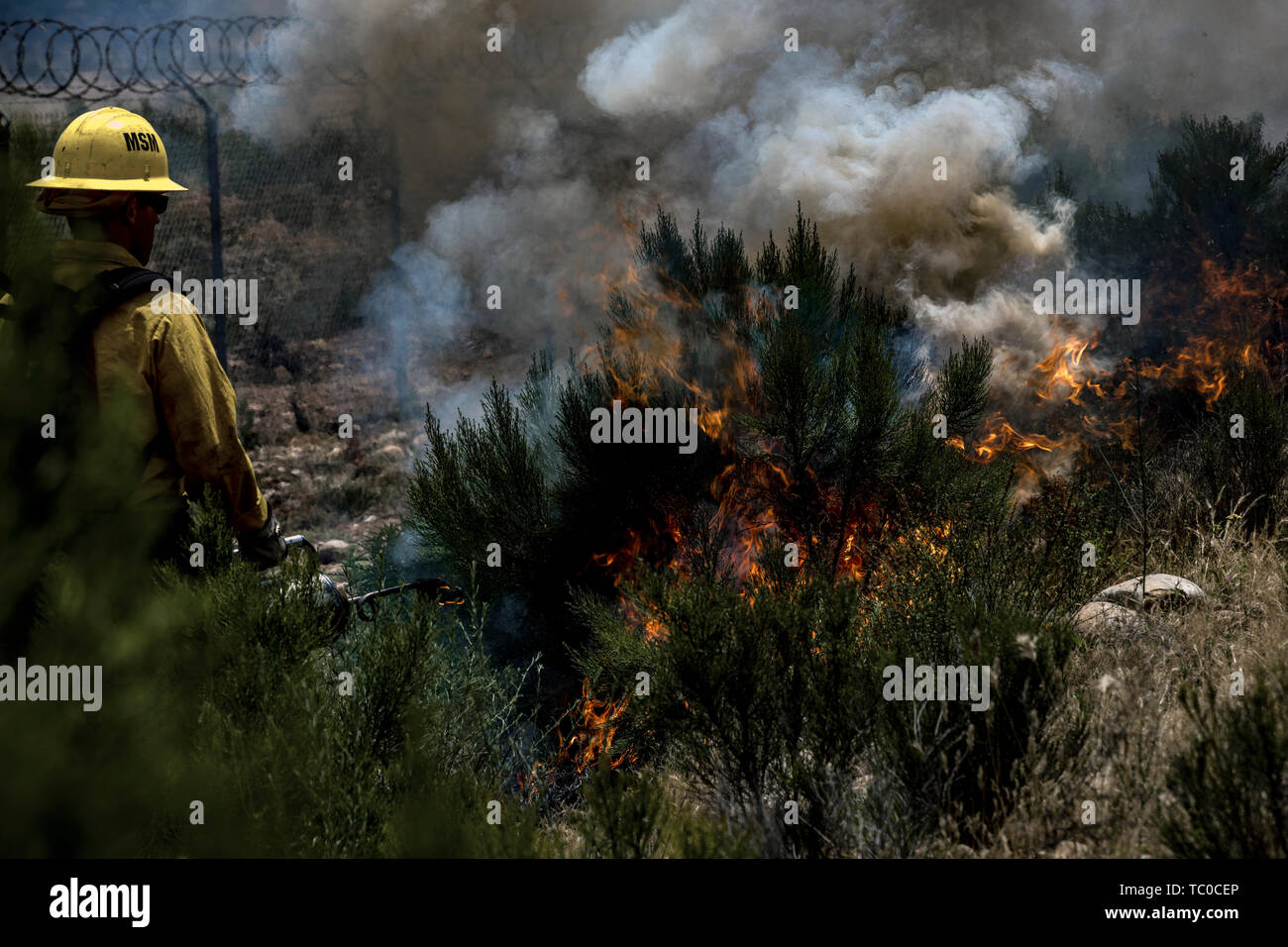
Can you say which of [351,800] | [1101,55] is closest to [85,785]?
[351,800]

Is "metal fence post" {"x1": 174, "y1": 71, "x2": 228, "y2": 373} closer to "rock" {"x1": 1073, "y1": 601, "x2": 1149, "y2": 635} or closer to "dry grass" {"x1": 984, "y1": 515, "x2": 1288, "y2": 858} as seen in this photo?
"rock" {"x1": 1073, "y1": 601, "x2": 1149, "y2": 635}

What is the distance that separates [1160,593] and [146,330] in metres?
4.57

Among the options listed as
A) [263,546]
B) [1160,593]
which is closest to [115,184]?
[263,546]

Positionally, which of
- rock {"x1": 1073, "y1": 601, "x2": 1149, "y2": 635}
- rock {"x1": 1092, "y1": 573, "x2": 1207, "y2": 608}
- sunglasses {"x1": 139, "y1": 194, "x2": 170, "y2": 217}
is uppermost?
sunglasses {"x1": 139, "y1": 194, "x2": 170, "y2": 217}

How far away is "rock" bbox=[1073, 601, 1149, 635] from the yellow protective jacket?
355 centimetres

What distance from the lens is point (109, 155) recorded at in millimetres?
3260

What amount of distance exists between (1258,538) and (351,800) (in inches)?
206

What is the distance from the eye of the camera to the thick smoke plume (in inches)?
304

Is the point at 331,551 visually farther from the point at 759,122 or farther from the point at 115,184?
the point at 115,184

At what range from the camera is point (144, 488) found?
3.11 meters

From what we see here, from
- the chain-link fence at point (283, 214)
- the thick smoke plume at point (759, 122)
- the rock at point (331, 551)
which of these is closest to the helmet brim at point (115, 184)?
the thick smoke plume at point (759, 122)

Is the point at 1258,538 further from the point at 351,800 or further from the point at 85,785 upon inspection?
the point at 85,785

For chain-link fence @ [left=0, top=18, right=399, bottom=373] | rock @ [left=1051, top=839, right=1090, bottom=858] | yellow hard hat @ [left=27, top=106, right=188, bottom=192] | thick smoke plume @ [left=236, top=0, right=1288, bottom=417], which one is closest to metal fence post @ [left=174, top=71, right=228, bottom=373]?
thick smoke plume @ [left=236, top=0, right=1288, bottom=417]

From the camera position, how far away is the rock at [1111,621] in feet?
14.6
